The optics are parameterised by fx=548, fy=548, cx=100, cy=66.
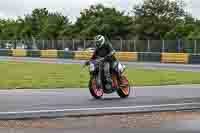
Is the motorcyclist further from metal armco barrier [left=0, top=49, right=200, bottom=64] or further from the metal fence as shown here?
the metal fence

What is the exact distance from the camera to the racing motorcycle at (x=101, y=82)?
1442 cm

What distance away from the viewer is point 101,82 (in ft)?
47.7

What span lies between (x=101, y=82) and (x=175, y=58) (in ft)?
88.9

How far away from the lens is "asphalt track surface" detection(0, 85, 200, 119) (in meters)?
11.3

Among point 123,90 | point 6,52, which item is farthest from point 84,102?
point 6,52

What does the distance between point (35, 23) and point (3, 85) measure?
72.5 metres

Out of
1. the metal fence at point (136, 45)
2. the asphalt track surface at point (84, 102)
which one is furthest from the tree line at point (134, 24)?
the asphalt track surface at point (84, 102)

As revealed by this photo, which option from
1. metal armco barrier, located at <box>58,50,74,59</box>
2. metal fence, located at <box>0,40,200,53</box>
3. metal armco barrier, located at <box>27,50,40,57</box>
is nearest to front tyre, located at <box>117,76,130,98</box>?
metal fence, located at <box>0,40,200,53</box>

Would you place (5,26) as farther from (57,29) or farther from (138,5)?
(138,5)

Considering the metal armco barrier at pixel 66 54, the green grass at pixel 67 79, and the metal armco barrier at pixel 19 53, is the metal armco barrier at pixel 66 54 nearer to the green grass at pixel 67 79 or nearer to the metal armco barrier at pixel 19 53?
the metal armco barrier at pixel 19 53

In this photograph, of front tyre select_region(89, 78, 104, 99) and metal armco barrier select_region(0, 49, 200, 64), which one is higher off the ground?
front tyre select_region(89, 78, 104, 99)

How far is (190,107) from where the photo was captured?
12094 mm

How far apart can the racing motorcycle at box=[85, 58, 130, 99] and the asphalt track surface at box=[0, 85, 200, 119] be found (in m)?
0.22

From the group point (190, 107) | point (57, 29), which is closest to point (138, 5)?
point (57, 29)
